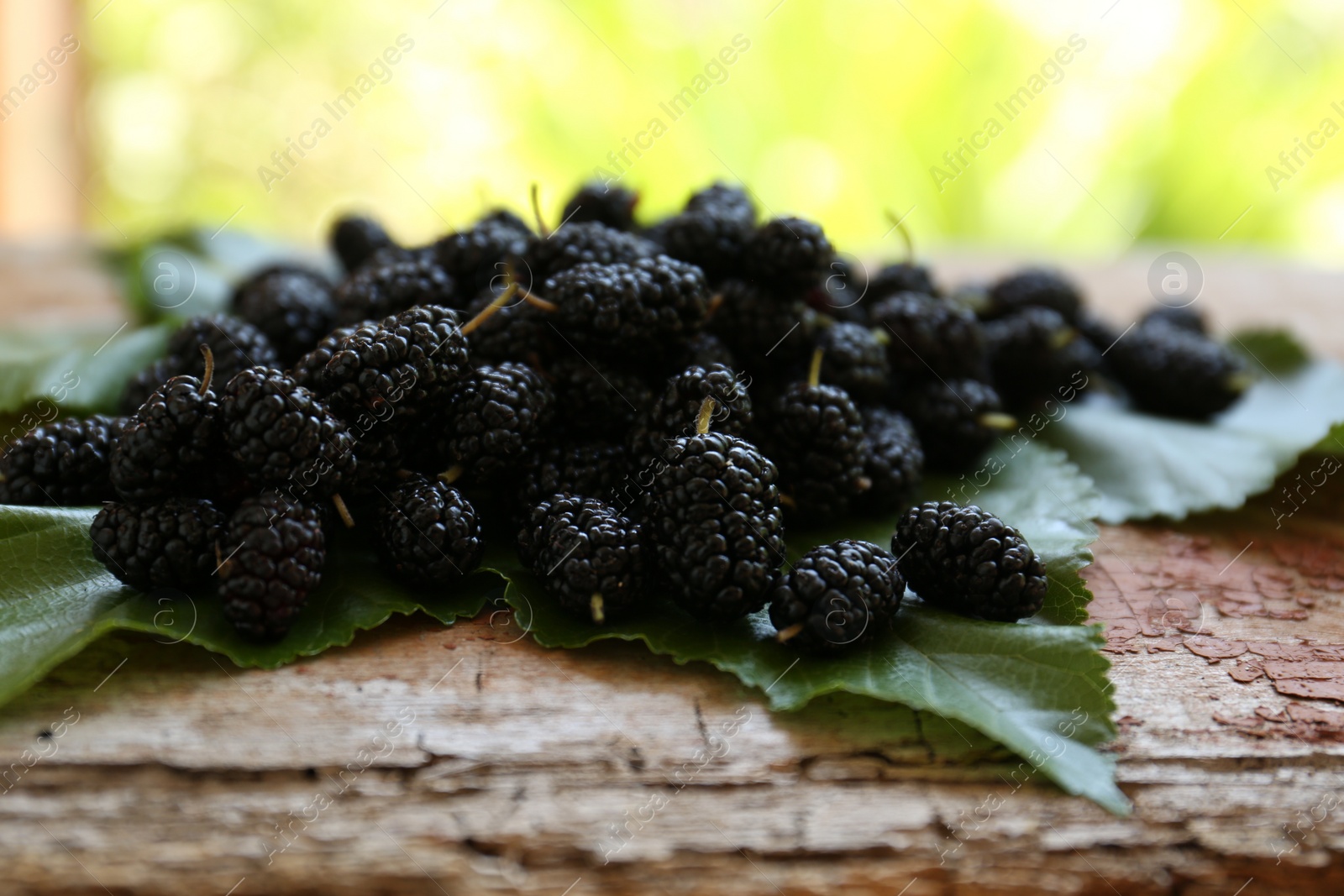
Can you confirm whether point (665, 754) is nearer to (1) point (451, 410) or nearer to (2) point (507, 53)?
(1) point (451, 410)

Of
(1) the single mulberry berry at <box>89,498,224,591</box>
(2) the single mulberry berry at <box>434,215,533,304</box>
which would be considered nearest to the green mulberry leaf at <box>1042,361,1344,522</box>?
(2) the single mulberry berry at <box>434,215,533,304</box>

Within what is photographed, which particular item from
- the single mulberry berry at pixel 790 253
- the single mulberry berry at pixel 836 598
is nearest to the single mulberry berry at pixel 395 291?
the single mulberry berry at pixel 790 253

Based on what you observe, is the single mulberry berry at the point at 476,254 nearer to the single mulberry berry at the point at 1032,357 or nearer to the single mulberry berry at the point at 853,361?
the single mulberry berry at the point at 853,361

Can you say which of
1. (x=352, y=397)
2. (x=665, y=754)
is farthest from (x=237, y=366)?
(x=665, y=754)

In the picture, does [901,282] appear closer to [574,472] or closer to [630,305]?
[630,305]

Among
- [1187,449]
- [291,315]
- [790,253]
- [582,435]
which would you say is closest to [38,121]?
[291,315]

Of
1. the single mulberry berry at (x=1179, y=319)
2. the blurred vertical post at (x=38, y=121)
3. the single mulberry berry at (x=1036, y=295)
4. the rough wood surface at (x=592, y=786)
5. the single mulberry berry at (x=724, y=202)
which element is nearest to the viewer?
the rough wood surface at (x=592, y=786)

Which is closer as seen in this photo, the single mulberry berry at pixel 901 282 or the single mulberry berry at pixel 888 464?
the single mulberry berry at pixel 888 464
